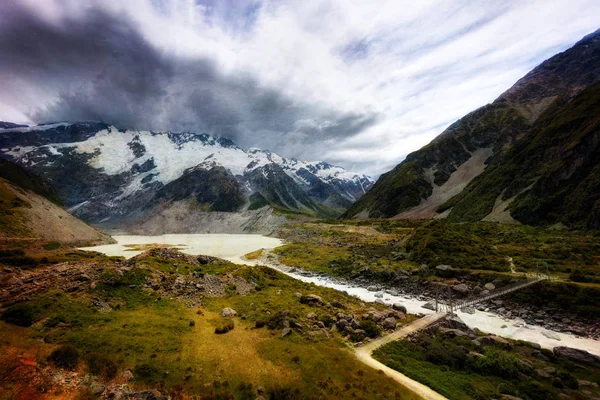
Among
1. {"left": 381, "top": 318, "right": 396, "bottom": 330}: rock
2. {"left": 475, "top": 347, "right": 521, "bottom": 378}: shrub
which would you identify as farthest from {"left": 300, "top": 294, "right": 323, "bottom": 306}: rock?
{"left": 475, "top": 347, "right": 521, "bottom": 378}: shrub

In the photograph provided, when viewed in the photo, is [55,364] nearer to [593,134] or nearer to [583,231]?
[583,231]

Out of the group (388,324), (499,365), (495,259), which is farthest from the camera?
(495,259)

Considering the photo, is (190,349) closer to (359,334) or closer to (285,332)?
(285,332)

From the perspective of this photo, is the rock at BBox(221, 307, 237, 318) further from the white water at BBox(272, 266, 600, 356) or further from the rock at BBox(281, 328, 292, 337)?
the white water at BBox(272, 266, 600, 356)

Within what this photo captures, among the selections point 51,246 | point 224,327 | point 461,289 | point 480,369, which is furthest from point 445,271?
point 51,246

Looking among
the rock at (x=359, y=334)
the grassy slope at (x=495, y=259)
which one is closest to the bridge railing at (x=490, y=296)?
the grassy slope at (x=495, y=259)

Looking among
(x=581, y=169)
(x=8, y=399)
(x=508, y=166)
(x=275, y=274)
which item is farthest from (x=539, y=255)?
(x=508, y=166)
